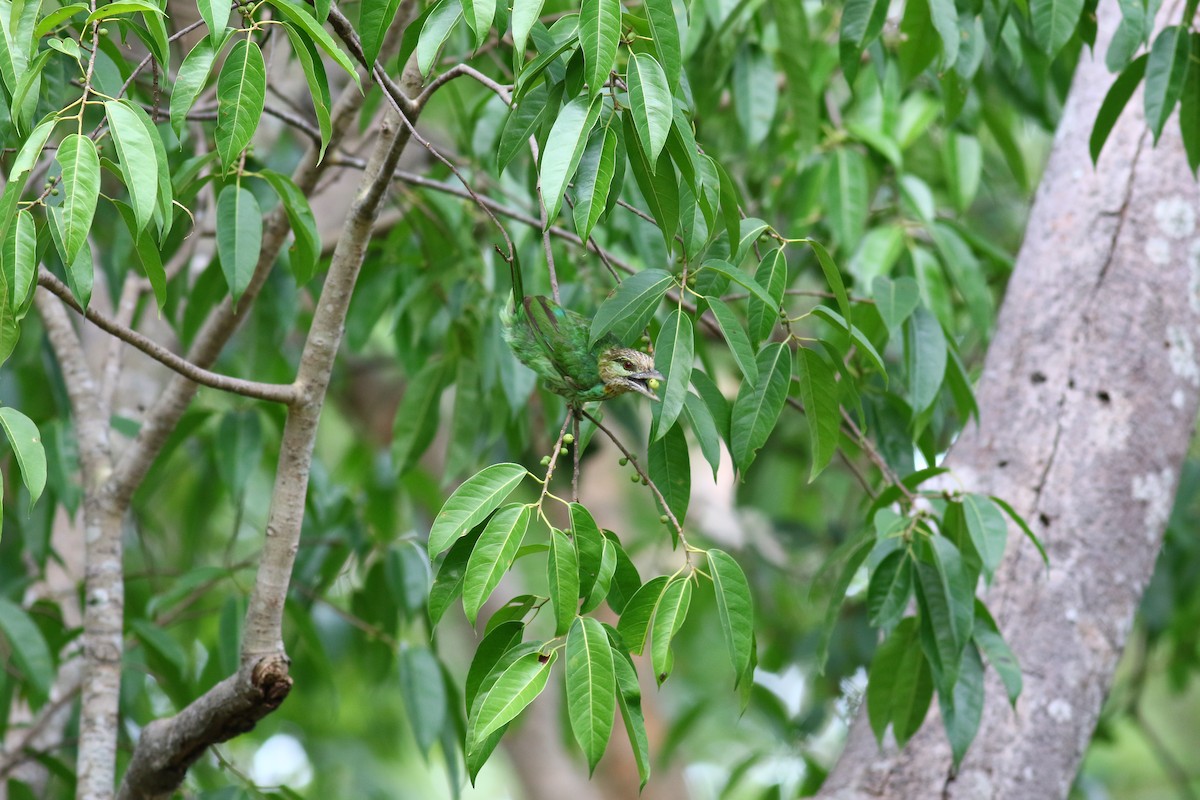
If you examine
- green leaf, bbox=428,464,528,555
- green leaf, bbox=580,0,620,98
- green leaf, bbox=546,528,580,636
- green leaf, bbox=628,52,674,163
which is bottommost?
green leaf, bbox=546,528,580,636

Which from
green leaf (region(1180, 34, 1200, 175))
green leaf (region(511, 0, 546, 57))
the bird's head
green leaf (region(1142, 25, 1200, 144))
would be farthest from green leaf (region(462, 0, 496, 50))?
green leaf (region(1180, 34, 1200, 175))

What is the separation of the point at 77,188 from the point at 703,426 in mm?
805

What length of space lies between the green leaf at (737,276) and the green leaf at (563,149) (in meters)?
0.24

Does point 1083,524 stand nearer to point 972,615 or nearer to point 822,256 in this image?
point 972,615

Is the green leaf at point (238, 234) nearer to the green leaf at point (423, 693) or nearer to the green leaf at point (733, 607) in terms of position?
the green leaf at point (733, 607)

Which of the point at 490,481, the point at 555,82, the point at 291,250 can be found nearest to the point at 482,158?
the point at 291,250

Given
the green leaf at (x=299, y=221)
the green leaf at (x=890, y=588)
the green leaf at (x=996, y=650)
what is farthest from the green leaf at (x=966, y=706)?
the green leaf at (x=299, y=221)

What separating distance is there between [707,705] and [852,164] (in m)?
1.83

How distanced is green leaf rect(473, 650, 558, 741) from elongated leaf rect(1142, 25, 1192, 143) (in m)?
1.37

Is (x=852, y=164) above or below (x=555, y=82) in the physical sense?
above

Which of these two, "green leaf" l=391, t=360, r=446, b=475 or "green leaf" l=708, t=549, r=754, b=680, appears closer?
"green leaf" l=708, t=549, r=754, b=680

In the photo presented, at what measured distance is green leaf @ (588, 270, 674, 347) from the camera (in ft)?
4.69

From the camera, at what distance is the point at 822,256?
5.03 feet

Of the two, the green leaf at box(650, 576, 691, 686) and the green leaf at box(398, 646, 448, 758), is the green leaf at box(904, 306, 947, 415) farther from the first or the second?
the green leaf at box(398, 646, 448, 758)
